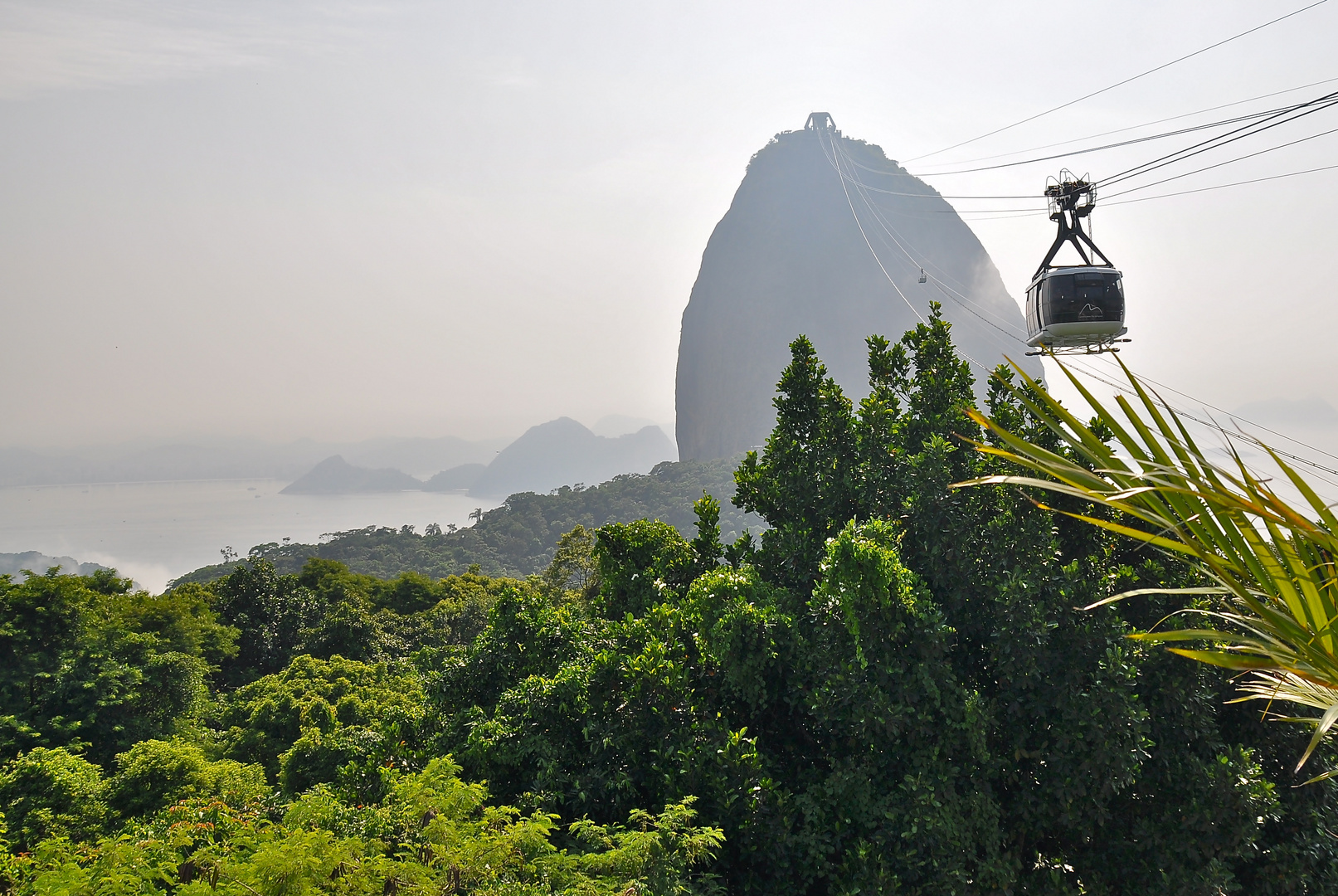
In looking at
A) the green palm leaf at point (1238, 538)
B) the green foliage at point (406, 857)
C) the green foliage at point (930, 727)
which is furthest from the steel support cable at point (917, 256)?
the green palm leaf at point (1238, 538)

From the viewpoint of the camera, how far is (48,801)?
36.2 ft

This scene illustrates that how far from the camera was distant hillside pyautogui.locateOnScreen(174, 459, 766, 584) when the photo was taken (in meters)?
78.8

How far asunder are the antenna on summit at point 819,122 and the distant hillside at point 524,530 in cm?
8877

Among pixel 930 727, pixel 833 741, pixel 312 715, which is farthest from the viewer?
pixel 312 715

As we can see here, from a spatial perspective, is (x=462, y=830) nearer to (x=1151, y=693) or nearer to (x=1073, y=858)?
(x=1073, y=858)

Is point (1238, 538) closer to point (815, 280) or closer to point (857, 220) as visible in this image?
point (815, 280)

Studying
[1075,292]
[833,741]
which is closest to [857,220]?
[1075,292]

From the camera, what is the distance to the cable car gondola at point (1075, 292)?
44.7 feet

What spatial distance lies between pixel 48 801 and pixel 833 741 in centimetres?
1220

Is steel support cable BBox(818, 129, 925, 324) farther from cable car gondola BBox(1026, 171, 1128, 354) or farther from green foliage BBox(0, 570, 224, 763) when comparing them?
green foliage BBox(0, 570, 224, 763)

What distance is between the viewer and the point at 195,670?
777 inches

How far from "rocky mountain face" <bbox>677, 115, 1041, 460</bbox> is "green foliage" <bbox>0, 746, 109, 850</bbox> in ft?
411

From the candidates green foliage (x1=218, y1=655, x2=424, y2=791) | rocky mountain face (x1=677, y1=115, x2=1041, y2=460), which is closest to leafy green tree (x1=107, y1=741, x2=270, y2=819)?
green foliage (x1=218, y1=655, x2=424, y2=791)

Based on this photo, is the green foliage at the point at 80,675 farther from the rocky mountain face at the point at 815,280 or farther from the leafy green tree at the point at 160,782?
the rocky mountain face at the point at 815,280
